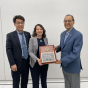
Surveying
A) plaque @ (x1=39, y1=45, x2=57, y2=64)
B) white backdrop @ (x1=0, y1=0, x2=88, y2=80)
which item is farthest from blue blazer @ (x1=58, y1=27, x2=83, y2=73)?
white backdrop @ (x1=0, y1=0, x2=88, y2=80)

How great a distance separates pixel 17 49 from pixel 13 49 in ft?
0.27

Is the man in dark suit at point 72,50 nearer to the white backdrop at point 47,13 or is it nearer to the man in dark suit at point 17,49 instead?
the man in dark suit at point 17,49

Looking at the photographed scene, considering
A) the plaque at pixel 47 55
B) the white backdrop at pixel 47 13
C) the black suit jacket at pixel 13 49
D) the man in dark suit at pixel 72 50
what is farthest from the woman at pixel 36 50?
the white backdrop at pixel 47 13

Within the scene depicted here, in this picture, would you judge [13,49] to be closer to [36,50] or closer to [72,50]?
[36,50]

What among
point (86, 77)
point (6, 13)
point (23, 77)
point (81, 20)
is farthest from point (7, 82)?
point (81, 20)

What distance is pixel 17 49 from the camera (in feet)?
4.81

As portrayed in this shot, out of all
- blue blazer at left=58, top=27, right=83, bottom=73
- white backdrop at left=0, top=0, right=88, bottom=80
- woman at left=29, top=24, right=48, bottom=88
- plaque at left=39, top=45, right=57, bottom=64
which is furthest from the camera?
white backdrop at left=0, top=0, right=88, bottom=80

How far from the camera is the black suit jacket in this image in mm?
1432

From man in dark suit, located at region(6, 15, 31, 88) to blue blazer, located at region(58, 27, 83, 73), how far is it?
0.78 meters

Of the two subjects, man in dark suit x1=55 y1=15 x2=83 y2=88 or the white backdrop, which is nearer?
man in dark suit x1=55 y1=15 x2=83 y2=88

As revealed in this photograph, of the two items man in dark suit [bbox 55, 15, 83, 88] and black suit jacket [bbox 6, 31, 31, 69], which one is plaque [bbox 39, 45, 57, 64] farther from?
black suit jacket [bbox 6, 31, 31, 69]

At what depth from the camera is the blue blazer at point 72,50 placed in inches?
49.1

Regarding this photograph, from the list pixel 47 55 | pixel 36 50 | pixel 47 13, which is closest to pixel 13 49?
pixel 36 50

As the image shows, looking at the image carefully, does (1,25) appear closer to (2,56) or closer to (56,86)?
(2,56)
